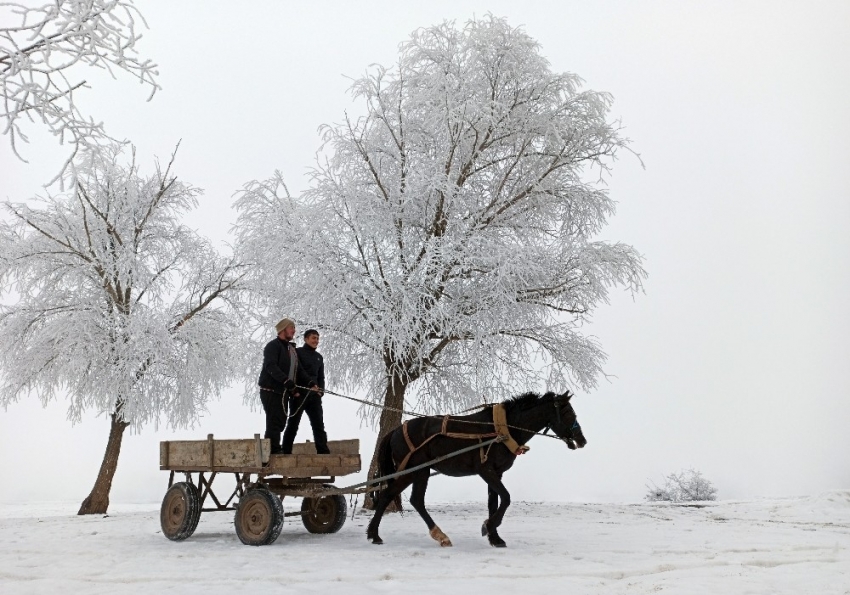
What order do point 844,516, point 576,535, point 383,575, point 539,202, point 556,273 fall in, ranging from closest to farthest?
point 383,575, point 576,535, point 844,516, point 556,273, point 539,202

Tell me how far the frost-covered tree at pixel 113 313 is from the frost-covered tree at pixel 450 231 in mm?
2698

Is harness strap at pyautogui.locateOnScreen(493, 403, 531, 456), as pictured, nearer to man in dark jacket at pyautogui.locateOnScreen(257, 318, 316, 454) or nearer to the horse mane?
the horse mane

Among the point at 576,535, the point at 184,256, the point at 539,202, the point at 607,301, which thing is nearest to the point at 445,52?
the point at 539,202

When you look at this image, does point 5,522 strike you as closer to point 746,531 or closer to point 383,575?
point 383,575

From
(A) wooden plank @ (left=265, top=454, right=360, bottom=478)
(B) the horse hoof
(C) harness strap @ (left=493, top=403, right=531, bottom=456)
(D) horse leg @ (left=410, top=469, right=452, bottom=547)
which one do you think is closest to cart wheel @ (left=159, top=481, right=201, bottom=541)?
(A) wooden plank @ (left=265, top=454, right=360, bottom=478)

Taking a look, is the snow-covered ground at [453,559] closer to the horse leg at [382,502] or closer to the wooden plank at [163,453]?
the horse leg at [382,502]

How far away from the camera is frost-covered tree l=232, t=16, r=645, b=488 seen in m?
13.1

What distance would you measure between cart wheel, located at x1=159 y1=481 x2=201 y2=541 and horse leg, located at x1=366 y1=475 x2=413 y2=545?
2.31m

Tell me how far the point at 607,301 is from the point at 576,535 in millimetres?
5475

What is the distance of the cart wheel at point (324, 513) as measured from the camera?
34.4 feet

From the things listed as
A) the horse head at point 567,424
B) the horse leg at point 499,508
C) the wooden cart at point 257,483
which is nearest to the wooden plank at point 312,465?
the wooden cart at point 257,483

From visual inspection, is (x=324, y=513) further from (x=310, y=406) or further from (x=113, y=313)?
(x=113, y=313)

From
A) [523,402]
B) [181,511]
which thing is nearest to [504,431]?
[523,402]

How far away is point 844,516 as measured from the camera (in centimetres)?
1310
